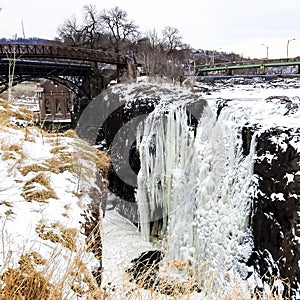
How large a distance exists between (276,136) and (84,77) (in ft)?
41.5

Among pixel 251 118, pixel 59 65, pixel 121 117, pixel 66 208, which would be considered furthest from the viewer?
pixel 59 65

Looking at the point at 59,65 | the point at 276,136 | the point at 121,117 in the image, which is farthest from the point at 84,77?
the point at 276,136

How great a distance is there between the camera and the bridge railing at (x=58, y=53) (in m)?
12.6

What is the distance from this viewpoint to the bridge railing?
41.4 feet

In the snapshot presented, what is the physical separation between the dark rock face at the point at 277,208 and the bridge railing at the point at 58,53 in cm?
825

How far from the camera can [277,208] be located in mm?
6695

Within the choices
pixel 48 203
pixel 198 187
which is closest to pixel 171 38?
pixel 198 187

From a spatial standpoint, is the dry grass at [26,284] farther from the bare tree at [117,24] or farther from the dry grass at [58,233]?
the bare tree at [117,24]

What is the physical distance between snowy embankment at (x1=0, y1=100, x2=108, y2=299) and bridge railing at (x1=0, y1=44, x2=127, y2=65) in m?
8.00

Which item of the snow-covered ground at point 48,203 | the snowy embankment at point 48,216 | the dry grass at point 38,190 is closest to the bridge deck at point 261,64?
the snow-covered ground at point 48,203

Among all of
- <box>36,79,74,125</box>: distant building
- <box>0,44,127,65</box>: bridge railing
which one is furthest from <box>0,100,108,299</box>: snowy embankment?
<box>36,79,74,125</box>: distant building

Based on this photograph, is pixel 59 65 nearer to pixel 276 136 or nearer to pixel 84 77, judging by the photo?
pixel 84 77

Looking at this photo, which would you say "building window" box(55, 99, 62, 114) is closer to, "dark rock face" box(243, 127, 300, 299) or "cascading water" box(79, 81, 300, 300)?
"cascading water" box(79, 81, 300, 300)

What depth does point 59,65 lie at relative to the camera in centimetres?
1580
